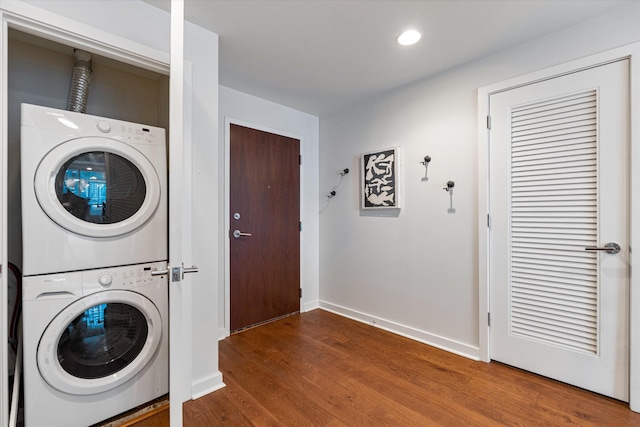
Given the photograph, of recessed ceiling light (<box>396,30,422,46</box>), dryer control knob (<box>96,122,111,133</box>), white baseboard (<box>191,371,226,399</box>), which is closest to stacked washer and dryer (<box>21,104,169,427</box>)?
dryer control knob (<box>96,122,111,133</box>)

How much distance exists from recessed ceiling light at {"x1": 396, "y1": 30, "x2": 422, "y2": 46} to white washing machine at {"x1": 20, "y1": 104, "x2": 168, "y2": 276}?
1.66 meters

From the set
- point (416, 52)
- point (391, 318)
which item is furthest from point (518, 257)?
point (416, 52)

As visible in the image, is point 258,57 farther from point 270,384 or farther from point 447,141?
point 270,384

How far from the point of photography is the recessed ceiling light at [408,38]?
6.08 feet

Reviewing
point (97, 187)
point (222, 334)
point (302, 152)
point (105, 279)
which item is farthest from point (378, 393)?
point (302, 152)

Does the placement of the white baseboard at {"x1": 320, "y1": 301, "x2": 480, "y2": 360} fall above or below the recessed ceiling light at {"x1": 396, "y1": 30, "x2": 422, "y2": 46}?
below

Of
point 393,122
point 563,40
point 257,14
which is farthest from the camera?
point 393,122

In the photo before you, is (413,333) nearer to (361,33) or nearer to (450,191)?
(450,191)

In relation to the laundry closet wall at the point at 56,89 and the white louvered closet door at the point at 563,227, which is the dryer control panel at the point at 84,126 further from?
the white louvered closet door at the point at 563,227

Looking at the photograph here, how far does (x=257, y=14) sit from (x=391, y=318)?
105 inches

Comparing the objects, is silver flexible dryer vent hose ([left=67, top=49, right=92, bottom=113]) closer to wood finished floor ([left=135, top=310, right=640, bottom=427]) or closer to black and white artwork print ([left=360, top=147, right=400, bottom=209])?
wood finished floor ([left=135, top=310, right=640, bottom=427])

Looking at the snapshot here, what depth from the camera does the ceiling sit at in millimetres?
1610

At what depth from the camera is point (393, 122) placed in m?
2.73

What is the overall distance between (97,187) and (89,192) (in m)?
0.04
